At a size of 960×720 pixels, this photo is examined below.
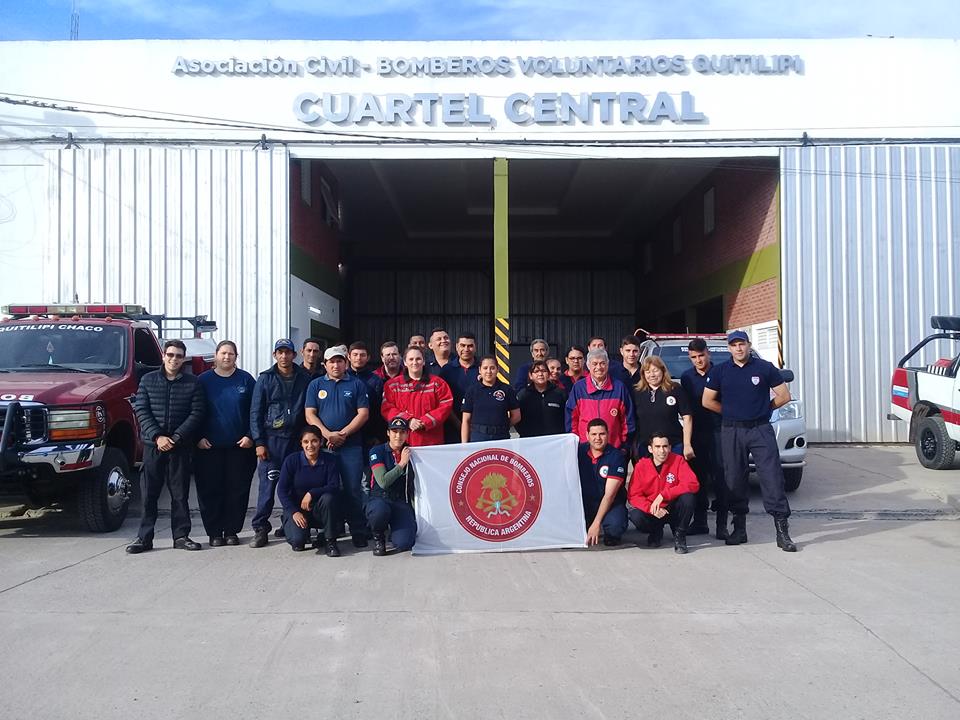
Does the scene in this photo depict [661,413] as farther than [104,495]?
No

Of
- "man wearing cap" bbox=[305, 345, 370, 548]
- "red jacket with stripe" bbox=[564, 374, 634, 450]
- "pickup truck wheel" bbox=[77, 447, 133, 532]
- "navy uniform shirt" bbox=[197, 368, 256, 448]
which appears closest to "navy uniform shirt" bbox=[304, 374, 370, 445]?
"man wearing cap" bbox=[305, 345, 370, 548]

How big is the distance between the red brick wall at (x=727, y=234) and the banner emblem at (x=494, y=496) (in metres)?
10.1

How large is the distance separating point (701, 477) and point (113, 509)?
225 inches

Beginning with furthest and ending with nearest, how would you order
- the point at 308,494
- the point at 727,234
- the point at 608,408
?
1. the point at 727,234
2. the point at 608,408
3. the point at 308,494

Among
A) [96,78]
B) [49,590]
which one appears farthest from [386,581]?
[96,78]

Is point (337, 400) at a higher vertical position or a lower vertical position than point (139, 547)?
higher

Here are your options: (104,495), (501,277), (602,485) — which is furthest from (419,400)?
(501,277)

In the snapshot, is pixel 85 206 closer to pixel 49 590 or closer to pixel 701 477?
pixel 49 590

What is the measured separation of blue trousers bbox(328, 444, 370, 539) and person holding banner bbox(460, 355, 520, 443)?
101cm

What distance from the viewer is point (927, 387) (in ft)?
38.0

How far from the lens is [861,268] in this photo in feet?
49.5

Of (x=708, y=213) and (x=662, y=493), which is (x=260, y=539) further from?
(x=708, y=213)

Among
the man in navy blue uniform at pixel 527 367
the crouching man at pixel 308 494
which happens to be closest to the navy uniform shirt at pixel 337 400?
the crouching man at pixel 308 494

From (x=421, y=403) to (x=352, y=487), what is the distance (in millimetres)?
972
